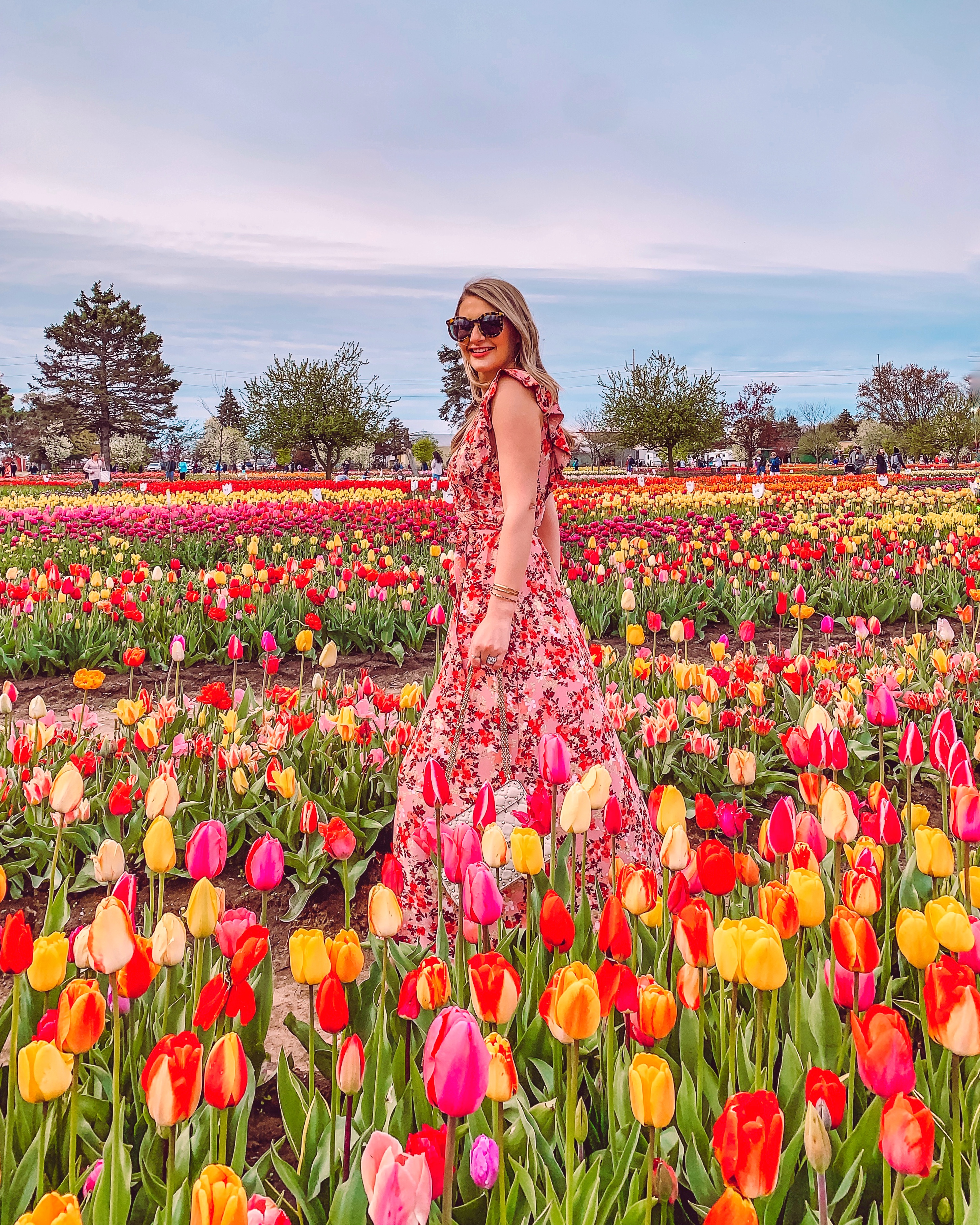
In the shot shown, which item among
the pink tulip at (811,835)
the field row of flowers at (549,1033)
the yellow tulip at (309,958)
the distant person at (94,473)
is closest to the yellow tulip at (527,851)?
the field row of flowers at (549,1033)

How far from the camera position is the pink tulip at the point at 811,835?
1476 mm

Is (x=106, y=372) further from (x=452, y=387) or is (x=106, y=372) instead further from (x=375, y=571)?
(x=375, y=571)

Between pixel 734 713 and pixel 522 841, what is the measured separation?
1.80m

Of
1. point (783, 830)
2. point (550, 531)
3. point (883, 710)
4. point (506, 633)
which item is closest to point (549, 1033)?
point (783, 830)

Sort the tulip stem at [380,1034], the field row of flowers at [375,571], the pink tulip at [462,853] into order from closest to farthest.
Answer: the tulip stem at [380,1034] < the pink tulip at [462,853] < the field row of flowers at [375,571]

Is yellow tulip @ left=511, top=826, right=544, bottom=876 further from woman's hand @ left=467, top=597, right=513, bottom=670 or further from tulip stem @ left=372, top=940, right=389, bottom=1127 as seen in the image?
woman's hand @ left=467, top=597, right=513, bottom=670

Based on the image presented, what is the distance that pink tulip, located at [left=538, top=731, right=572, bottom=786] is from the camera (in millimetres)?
1552

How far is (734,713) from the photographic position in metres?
2.99

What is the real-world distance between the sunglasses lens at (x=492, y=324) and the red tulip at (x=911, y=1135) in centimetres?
195

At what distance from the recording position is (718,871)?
1.30m

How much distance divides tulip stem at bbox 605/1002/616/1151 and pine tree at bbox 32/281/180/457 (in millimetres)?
61580

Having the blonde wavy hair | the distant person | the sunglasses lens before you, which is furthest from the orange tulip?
the distant person

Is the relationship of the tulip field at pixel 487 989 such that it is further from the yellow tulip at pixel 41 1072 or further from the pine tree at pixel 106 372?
the pine tree at pixel 106 372

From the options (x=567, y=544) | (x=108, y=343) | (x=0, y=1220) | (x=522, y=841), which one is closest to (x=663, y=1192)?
(x=522, y=841)
